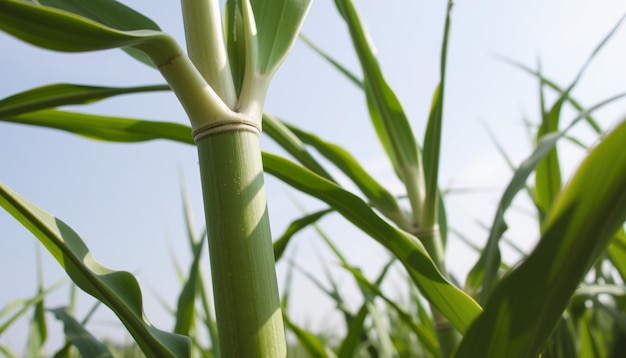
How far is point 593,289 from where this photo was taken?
587 mm

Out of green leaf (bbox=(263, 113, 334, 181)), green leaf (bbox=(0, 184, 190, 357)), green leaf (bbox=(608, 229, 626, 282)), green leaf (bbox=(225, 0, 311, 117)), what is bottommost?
green leaf (bbox=(608, 229, 626, 282))

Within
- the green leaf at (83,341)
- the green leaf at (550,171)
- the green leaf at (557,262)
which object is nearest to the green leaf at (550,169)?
the green leaf at (550,171)

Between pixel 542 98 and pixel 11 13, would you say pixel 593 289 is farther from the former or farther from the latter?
pixel 11 13

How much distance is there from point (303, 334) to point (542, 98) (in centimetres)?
42

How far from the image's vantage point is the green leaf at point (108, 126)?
49cm

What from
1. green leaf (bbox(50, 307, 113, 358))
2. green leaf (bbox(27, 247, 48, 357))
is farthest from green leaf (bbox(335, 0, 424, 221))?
green leaf (bbox(27, 247, 48, 357))

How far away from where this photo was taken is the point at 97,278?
0.35 meters

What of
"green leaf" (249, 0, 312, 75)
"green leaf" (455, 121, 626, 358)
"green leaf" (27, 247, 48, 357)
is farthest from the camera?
"green leaf" (27, 247, 48, 357)

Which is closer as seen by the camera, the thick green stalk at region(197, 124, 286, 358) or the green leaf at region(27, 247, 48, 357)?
the thick green stalk at region(197, 124, 286, 358)

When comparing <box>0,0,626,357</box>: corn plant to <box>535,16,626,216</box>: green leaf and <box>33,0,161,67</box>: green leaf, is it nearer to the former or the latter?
<box>33,0,161,67</box>: green leaf

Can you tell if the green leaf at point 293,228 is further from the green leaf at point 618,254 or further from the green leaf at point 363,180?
the green leaf at point 618,254

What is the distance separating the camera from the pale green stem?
Answer: 40 cm

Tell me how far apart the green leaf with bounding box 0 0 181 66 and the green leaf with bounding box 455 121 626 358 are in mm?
242

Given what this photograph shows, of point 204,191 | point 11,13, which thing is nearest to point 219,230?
point 204,191
